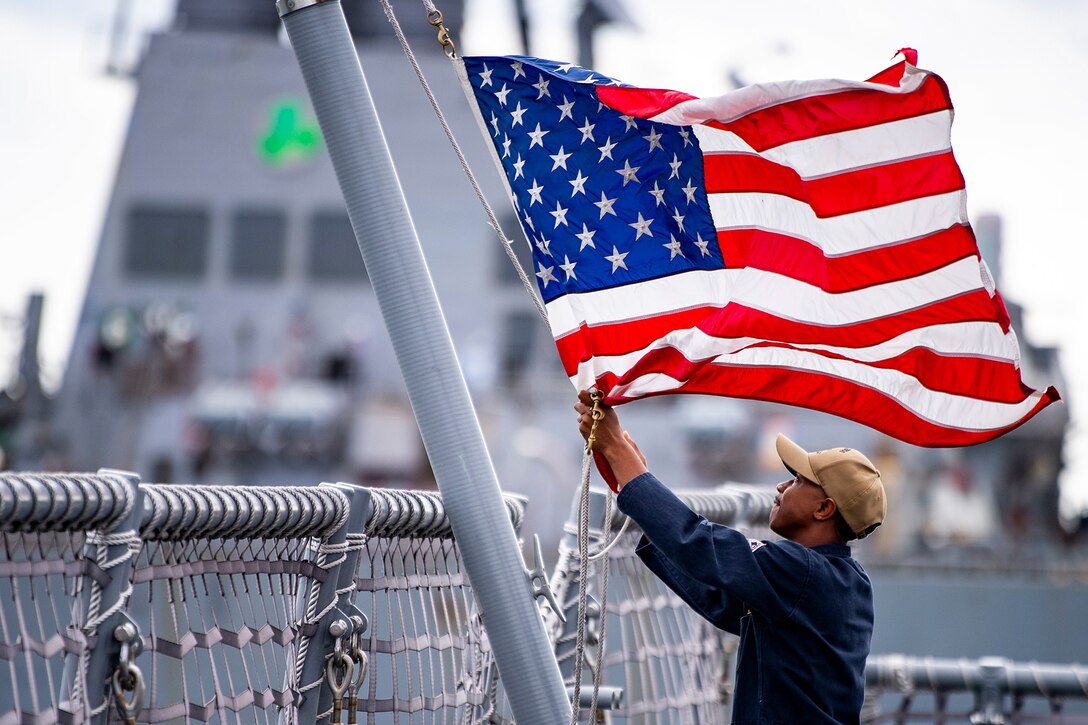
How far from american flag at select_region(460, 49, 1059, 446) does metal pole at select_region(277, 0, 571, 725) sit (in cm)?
39

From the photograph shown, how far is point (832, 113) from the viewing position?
330 cm

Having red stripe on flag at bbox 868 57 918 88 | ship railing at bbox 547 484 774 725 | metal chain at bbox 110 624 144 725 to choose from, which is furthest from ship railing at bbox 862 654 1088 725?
metal chain at bbox 110 624 144 725

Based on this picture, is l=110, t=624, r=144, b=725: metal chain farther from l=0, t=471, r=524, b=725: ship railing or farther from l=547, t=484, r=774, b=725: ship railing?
l=547, t=484, r=774, b=725: ship railing

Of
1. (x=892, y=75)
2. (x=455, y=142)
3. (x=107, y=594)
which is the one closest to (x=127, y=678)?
(x=107, y=594)

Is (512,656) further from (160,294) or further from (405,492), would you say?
(160,294)

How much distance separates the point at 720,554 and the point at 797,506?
0.97ft

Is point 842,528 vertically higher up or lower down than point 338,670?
higher up

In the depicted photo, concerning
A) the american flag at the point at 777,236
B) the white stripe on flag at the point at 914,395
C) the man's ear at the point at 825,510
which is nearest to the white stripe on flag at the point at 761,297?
the american flag at the point at 777,236

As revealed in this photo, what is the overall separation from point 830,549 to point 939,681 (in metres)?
2.32

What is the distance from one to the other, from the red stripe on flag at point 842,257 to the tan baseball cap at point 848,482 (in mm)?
625

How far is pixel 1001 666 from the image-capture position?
482cm

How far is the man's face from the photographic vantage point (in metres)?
2.84

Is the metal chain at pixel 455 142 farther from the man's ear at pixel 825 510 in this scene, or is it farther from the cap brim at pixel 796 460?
the man's ear at pixel 825 510

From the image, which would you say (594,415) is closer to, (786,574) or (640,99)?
(786,574)
